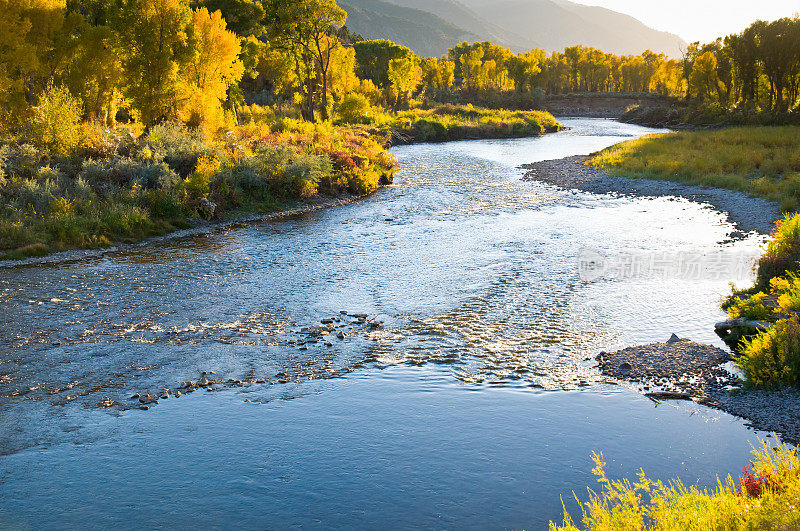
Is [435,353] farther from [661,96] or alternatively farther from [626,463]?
[661,96]

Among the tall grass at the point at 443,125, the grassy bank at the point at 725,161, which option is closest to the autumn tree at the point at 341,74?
the tall grass at the point at 443,125

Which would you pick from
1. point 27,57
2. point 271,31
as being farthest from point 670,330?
point 271,31

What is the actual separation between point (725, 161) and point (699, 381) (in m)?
32.2

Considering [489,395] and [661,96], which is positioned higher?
[661,96]

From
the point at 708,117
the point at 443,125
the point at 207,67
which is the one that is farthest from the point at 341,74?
the point at 708,117

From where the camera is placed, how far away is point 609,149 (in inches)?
2030

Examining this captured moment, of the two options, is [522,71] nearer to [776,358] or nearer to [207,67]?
[207,67]

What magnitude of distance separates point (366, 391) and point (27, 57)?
29.6 m

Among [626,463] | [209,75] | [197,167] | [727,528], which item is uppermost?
[209,75]

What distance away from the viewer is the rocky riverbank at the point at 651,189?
2640cm

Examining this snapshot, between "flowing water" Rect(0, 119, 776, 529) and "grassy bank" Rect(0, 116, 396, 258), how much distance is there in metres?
2.20

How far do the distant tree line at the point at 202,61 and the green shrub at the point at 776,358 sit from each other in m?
28.1

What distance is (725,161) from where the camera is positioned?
37625 millimetres

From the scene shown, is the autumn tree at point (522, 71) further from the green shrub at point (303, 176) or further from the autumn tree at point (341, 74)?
the green shrub at point (303, 176)
